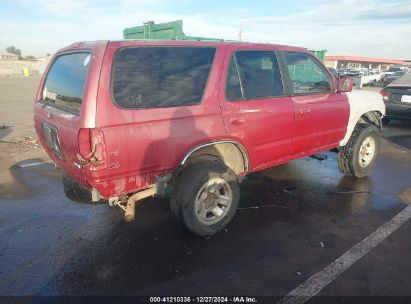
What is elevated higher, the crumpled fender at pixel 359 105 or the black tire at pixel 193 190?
the crumpled fender at pixel 359 105

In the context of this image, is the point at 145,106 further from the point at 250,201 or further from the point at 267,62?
the point at 250,201

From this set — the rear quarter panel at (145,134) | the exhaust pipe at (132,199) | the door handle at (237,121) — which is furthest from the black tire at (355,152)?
the exhaust pipe at (132,199)

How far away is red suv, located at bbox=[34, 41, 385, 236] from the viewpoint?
2.81m

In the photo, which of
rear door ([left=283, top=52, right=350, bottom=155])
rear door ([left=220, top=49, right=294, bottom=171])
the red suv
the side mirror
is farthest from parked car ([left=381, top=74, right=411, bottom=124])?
rear door ([left=220, top=49, right=294, bottom=171])

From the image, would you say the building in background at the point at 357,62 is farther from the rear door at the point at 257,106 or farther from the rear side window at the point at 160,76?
the rear side window at the point at 160,76

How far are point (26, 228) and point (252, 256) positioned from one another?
8.45 feet

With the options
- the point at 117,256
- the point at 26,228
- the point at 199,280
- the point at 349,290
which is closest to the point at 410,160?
the point at 349,290

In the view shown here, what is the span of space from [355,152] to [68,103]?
13.7ft

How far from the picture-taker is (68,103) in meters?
3.12

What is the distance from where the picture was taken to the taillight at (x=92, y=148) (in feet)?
8.86

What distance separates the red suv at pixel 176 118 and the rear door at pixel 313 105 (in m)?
0.02

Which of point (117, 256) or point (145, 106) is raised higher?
point (145, 106)

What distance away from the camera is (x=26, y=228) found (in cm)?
382

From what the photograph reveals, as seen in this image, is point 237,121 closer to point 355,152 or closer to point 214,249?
point 214,249
